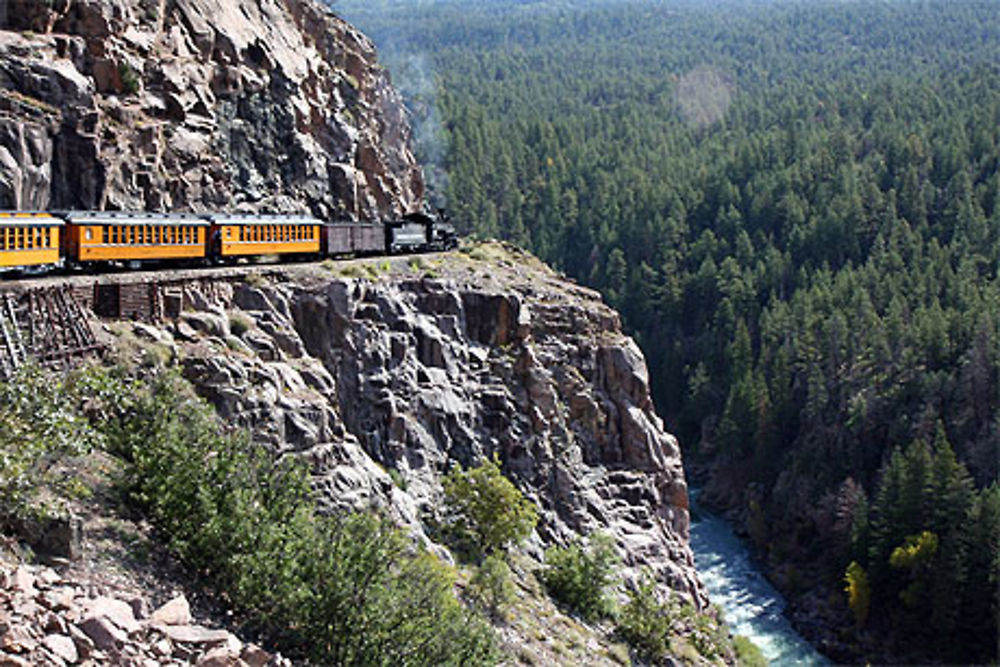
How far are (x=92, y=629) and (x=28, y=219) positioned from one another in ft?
56.0

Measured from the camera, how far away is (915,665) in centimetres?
6094

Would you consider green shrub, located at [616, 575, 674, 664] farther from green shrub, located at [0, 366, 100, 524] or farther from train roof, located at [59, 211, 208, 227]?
green shrub, located at [0, 366, 100, 524]

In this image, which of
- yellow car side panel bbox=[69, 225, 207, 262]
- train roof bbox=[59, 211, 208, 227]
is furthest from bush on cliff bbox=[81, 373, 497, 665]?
train roof bbox=[59, 211, 208, 227]

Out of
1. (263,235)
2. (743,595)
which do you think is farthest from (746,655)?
(263,235)

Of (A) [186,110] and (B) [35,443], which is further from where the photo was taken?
(A) [186,110]

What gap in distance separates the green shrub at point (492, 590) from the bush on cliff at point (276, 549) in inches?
247

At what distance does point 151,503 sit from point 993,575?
5325 cm

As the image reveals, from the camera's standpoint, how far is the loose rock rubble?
15195mm

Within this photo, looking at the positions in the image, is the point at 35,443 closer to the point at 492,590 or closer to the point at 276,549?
the point at 276,549

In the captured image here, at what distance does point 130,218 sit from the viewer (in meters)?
33.4

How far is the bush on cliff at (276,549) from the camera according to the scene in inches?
854

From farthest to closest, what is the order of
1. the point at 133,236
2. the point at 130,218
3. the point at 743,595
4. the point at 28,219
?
the point at 743,595
the point at 133,236
the point at 130,218
the point at 28,219

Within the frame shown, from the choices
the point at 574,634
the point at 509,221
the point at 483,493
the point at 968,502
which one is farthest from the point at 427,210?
the point at 509,221

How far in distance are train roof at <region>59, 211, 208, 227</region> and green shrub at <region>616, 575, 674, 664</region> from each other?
67.1ft
